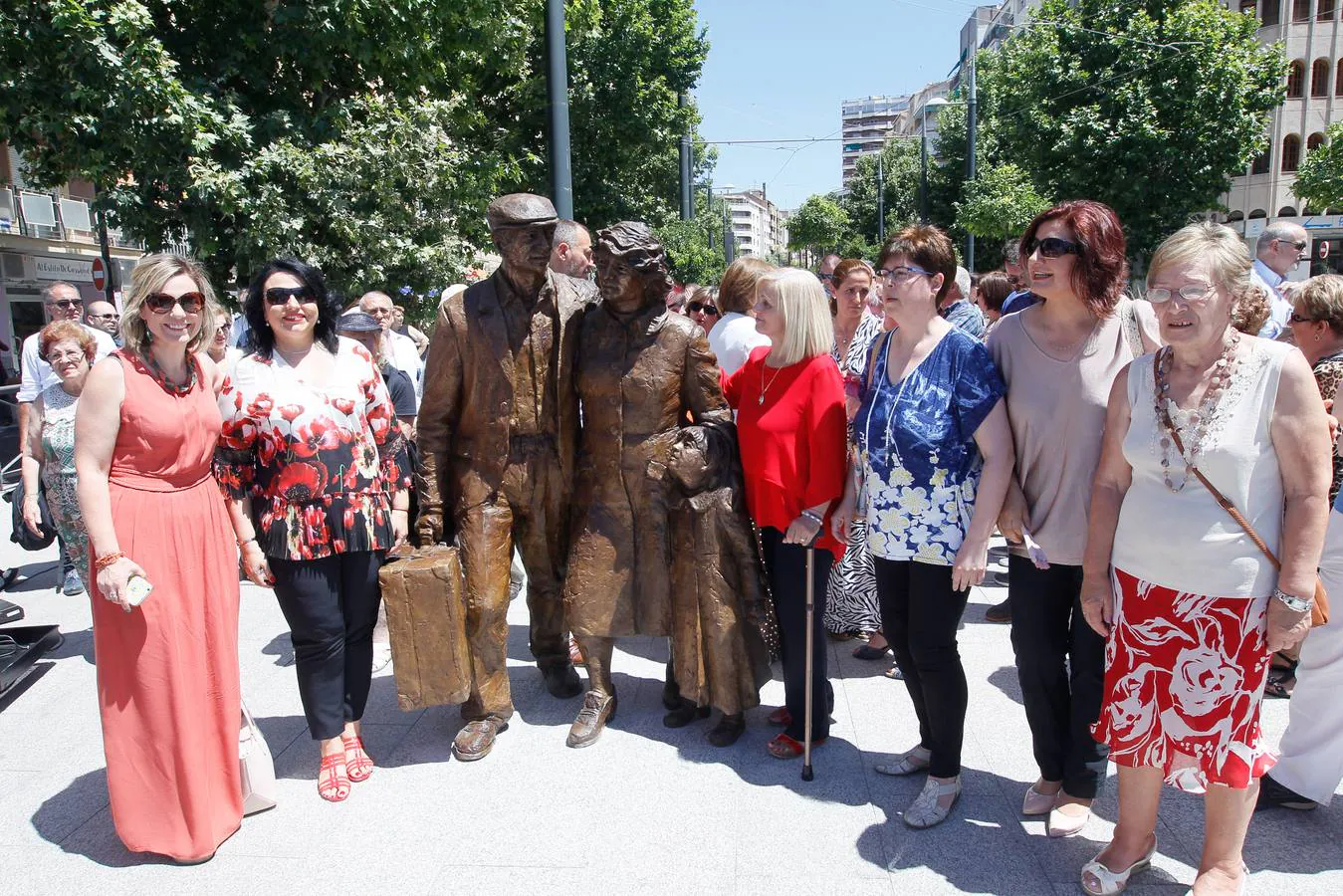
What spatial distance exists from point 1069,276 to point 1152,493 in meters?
0.67

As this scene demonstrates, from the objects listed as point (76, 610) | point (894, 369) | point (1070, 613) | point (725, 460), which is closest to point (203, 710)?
point (725, 460)

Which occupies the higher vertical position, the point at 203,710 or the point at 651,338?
the point at 651,338

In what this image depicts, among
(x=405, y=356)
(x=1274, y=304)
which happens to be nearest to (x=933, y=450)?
(x=1274, y=304)

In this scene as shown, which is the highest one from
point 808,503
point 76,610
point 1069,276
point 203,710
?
point 1069,276

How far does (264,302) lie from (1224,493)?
9.93 feet

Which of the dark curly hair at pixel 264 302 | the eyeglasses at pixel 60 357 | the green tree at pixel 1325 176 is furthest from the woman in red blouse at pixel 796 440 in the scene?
the green tree at pixel 1325 176

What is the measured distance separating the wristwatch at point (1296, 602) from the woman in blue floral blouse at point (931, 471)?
29.6 inches

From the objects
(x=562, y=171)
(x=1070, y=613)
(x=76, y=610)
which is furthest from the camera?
(x=562, y=171)

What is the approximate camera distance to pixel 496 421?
352 centimetres

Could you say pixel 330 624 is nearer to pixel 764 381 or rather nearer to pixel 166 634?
pixel 166 634

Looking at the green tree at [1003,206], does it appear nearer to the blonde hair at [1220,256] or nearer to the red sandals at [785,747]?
the red sandals at [785,747]

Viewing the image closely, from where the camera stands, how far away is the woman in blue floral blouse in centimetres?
269

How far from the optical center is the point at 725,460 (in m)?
3.39

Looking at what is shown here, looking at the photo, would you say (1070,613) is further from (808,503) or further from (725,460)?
(725,460)
